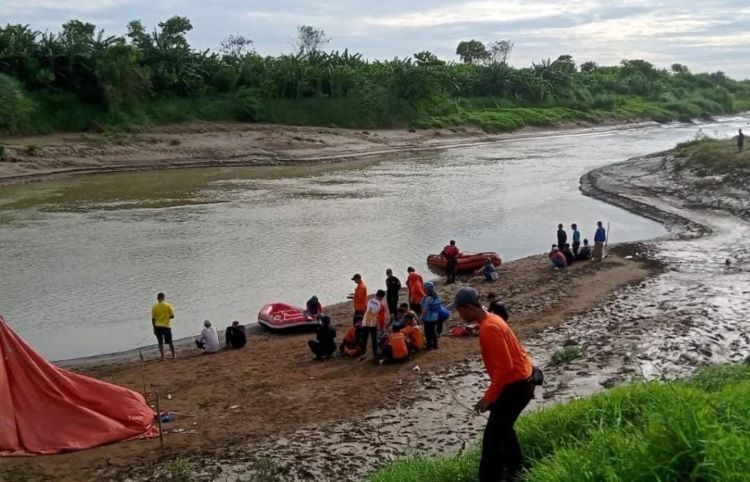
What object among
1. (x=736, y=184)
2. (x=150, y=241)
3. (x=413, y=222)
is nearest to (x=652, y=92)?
(x=736, y=184)

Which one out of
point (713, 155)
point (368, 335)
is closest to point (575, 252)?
point (368, 335)

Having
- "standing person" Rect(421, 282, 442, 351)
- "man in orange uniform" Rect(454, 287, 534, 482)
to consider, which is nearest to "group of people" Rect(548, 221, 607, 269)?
"standing person" Rect(421, 282, 442, 351)

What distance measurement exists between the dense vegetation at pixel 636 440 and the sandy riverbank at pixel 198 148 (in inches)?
1578

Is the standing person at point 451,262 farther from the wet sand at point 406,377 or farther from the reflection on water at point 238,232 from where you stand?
the reflection on water at point 238,232

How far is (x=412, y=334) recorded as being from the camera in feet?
46.0

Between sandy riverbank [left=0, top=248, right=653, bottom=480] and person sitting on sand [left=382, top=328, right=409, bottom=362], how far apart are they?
25 centimetres

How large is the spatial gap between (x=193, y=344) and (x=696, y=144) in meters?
37.7

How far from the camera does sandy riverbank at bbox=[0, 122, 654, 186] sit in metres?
44.8

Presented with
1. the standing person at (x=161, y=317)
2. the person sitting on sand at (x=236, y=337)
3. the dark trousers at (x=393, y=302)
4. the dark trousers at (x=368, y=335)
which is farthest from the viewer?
the dark trousers at (x=393, y=302)

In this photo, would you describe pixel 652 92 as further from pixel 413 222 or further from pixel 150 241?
pixel 150 241

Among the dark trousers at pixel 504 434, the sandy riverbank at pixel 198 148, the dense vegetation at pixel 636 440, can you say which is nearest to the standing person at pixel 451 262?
the dense vegetation at pixel 636 440

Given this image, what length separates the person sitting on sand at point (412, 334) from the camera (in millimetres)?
13969

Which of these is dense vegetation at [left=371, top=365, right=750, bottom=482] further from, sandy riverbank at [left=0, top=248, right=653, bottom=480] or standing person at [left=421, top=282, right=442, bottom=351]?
standing person at [left=421, top=282, right=442, bottom=351]

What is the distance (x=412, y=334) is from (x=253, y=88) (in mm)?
52079
